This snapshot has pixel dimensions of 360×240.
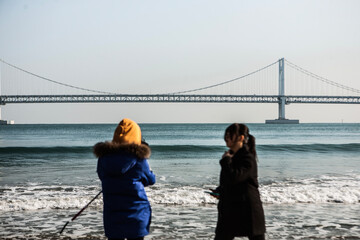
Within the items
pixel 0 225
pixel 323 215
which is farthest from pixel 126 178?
pixel 323 215

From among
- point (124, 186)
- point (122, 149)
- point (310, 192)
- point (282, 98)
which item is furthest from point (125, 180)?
point (282, 98)

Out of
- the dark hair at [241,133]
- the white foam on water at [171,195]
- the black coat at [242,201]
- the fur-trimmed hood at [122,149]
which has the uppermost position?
the dark hair at [241,133]

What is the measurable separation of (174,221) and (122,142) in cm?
259

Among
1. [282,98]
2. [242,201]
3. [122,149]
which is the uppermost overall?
[282,98]

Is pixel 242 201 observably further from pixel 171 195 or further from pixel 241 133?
pixel 171 195

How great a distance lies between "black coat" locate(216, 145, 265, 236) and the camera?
88.7 inches

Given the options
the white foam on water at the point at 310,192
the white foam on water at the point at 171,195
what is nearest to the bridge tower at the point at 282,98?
the white foam on water at the point at 310,192

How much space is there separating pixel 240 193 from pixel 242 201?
4 centimetres

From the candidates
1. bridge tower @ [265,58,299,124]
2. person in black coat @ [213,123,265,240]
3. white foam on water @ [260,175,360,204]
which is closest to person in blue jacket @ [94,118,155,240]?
person in black coat @ [213,123,265,240]

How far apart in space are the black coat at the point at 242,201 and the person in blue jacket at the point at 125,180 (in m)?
0.46

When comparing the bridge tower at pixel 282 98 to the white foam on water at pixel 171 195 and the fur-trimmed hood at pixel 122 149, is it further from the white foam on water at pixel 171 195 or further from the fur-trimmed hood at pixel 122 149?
the fur-trimmed hood at pixel 122 149

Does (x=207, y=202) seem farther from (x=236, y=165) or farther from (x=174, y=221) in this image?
(x=236, y=165)

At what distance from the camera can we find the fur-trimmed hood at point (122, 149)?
2.37 m

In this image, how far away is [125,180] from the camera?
2424 millimetres
